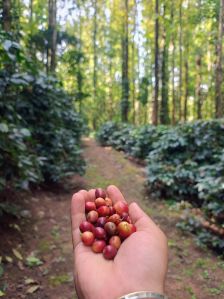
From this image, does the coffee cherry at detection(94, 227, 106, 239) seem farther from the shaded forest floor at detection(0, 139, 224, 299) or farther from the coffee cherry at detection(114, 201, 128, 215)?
the shaded forest floor at detection(0, 139, 224, 299)

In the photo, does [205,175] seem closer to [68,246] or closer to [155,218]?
[155,218]

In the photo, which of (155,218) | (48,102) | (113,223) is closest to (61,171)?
(48,102)

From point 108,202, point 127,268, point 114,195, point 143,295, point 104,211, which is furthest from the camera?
point 114,195

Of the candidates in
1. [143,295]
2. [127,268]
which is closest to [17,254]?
[127,268]

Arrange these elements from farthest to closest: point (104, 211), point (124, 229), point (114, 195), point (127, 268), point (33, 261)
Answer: point (33, 261), point (114, 195), point (104, 211), point (124, 229), point (127, 268)

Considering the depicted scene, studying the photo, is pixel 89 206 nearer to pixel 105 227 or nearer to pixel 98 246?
pixel 105 227

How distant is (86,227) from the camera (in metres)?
2.03

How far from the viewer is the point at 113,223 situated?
6.63ft

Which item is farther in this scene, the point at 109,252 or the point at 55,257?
the point at 55,257

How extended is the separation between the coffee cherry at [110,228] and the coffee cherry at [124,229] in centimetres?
2

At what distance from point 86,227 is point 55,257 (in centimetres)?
221

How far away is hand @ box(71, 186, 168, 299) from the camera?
5.37 ft

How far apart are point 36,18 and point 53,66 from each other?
17.3ft

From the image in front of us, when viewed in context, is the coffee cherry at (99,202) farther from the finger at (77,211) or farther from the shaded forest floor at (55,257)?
the shaded forest floor at (55,257)
